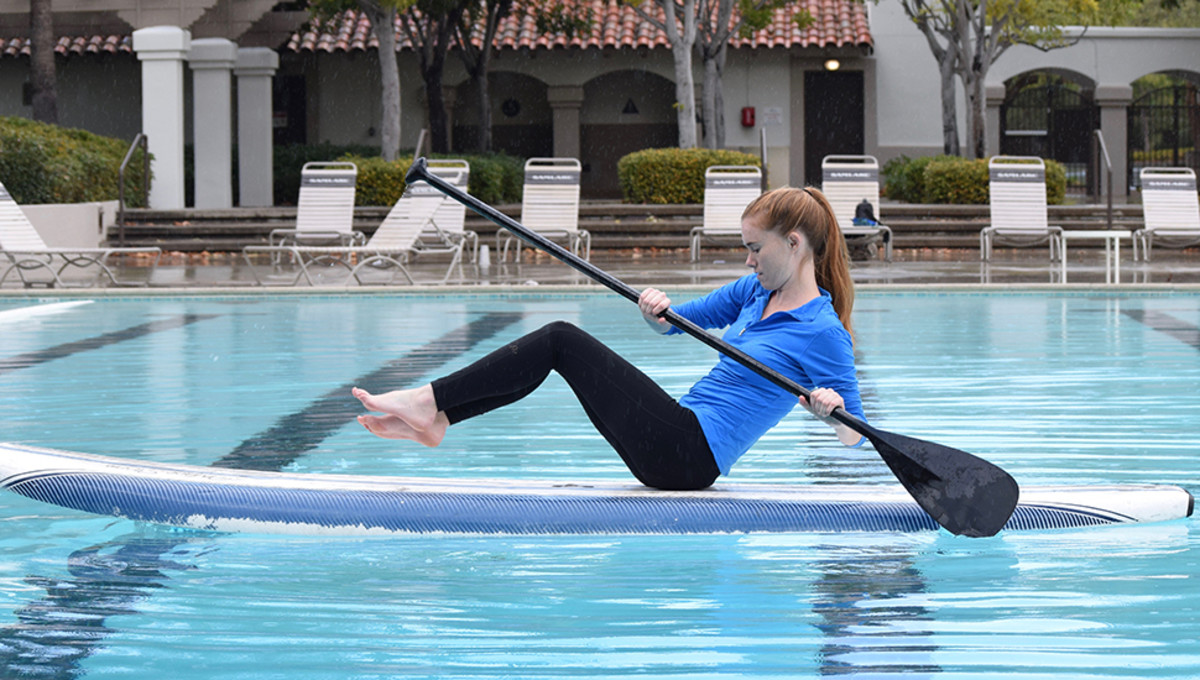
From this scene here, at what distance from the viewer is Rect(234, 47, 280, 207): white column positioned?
22.7 metres

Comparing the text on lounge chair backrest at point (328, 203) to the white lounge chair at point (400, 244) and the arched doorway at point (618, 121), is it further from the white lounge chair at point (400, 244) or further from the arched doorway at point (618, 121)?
the arched doorway at point (618, 121)

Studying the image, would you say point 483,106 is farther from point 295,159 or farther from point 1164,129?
point 1164,129

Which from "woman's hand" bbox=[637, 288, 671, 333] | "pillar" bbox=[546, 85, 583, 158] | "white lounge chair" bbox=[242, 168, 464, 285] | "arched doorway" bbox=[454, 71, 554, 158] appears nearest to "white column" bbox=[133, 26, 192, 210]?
"white lounge chair" bbox=[242, 168, 464, 285]

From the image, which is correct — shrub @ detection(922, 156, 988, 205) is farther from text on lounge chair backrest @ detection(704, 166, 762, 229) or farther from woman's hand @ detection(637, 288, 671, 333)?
woman's hand @ detection(637, 288, 671, 333)

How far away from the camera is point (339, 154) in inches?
1003

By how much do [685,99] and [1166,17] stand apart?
33.8 m

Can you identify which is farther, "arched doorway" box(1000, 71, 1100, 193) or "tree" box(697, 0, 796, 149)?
"arched doorway" box(1000, 71, 1100, 193)

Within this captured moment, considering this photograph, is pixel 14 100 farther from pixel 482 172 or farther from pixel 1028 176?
pixel 1028 176

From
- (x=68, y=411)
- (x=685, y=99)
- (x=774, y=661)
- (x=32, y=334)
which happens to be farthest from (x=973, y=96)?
(x=774, y=661)

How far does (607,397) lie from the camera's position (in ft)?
13.7

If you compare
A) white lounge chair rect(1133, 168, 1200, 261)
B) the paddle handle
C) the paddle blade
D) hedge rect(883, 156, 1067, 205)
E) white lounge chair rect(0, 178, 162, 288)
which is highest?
hedge rect(883, 156, 1067, 205)

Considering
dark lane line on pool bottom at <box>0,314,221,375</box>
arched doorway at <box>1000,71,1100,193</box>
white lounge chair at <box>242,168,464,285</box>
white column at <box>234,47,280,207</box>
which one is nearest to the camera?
dark lane line on pool bottom at <box>0,314,221,375</box>

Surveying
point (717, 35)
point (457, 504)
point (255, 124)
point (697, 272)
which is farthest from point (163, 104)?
point (457, 504)

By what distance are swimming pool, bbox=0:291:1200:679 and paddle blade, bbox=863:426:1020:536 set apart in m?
0.13
